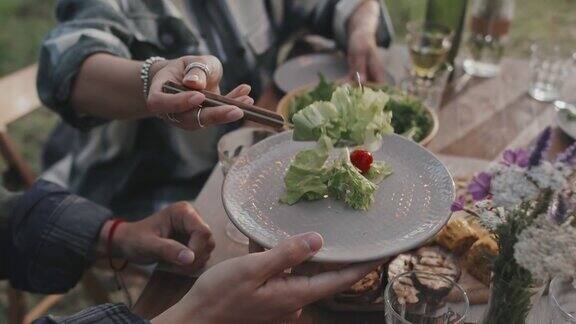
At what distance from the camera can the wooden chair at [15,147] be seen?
1512 mm

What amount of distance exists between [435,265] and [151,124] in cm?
86

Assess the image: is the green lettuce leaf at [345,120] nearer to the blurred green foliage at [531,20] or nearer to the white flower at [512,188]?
the white flower at [512,188]

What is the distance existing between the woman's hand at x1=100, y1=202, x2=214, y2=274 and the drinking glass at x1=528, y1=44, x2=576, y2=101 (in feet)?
3.20

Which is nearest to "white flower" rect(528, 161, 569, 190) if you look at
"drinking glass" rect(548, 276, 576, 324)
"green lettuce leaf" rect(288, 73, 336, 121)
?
"drinking glass" rect(548, 276, 576, 324)

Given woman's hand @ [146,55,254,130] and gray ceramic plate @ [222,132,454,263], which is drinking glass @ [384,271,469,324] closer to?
gray ceramic plate @ [222,132,454,263]

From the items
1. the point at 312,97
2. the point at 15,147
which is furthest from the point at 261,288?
the point at 15,147

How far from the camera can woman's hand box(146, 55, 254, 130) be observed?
3.09 feet

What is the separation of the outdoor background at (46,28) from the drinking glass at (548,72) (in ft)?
5.35

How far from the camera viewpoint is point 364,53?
1580mm

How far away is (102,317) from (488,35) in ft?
4.12

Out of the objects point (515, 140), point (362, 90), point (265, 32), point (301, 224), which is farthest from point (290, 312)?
point (265, 32)

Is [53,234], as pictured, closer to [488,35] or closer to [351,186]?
[351,186]

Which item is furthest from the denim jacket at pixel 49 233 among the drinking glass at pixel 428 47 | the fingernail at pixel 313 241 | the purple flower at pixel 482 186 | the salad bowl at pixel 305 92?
the drinking glass at pixel 428 47

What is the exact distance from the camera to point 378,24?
69.6 inches
